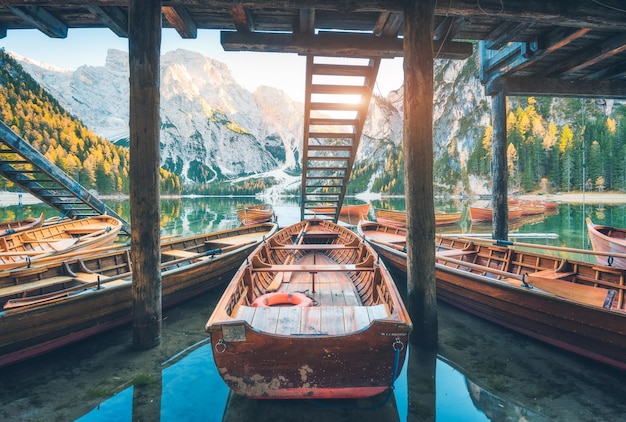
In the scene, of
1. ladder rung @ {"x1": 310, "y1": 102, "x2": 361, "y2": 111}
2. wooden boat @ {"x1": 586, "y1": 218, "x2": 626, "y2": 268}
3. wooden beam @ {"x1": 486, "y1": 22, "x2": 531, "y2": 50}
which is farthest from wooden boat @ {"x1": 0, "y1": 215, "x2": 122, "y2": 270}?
wooden boat @ {"x1": 586, "y1": 218, "x2": 626, "y2": 268}

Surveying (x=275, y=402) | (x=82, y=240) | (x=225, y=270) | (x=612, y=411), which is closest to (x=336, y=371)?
(x=275, y=402)

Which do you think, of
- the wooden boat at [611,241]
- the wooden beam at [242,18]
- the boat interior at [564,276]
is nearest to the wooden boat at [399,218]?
the wooden boat at [611,241]

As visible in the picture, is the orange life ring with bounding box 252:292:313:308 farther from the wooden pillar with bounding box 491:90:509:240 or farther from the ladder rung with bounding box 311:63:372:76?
the wooden pillar with bounding box 491:90:509:240

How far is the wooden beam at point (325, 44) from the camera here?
280 inches

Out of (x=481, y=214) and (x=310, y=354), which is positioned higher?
(x=481, y=214)

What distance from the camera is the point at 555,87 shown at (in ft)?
32.0

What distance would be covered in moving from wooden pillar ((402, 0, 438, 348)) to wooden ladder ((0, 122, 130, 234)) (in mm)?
12272

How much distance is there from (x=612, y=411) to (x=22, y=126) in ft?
402

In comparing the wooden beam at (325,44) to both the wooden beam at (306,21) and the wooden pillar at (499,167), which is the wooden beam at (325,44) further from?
the wooden pillar at (499,167)

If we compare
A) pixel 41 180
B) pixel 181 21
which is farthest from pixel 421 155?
pixel 41 180

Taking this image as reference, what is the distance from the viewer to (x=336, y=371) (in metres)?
3.63

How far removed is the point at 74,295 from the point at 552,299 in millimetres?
8482

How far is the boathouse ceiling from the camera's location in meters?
5.72

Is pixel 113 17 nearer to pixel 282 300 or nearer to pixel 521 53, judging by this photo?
pixel 282 300
